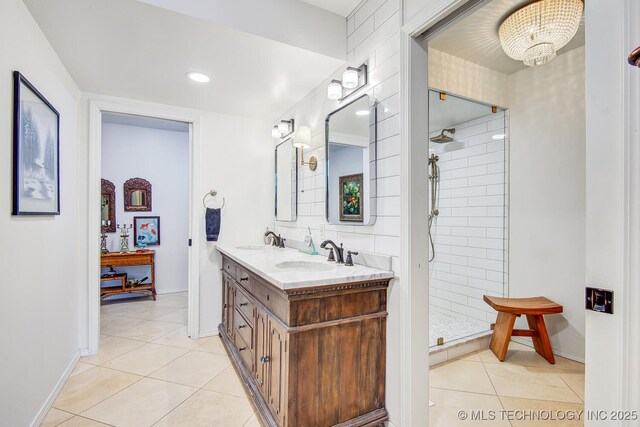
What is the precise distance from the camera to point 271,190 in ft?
11.3

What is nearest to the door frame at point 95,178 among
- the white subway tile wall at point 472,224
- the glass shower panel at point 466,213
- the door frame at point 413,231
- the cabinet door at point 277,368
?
the cabinet door at point 277,368

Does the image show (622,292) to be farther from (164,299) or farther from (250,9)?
(164,299)

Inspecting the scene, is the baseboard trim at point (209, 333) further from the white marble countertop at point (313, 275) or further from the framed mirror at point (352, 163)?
the framed mirror at point (352, 163)

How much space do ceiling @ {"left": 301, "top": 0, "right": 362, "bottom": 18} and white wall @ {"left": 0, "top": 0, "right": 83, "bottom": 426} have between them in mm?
1648

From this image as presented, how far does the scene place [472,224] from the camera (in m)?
3.17

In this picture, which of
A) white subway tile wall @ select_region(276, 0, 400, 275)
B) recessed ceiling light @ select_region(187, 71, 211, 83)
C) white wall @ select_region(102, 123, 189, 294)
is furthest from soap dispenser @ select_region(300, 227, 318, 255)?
white wall @ select_region(102, 123, 189, 294)

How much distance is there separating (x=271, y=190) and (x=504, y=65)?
8.48 feet

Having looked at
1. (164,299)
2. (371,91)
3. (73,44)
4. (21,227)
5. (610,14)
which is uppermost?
(73,44)

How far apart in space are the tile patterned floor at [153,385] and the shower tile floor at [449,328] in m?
1.68

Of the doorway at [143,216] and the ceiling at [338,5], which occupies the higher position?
the ceiling at [338,5]

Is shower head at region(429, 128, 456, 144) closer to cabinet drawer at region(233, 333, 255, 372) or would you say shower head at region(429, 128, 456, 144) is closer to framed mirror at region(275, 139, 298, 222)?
framed mirror at region(275, 139, 298, 222)

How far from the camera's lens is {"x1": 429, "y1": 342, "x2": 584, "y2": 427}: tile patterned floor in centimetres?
183

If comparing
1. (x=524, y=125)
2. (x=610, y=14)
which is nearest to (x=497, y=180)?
(x=524, y=125)

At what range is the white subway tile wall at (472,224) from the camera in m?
2.98
